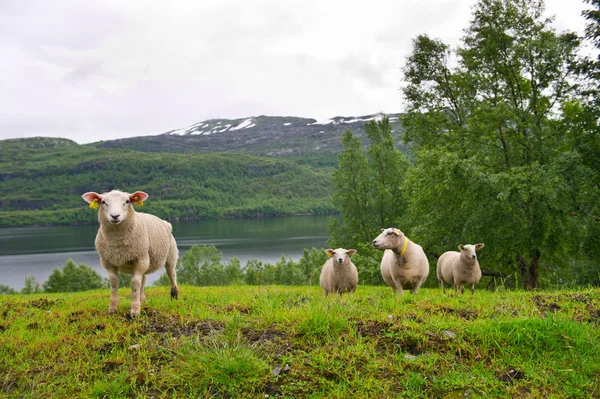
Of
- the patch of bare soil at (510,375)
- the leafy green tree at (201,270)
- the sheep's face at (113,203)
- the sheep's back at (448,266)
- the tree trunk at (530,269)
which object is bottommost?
the leafy green tree at (201,270)

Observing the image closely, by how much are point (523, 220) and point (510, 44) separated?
372 inches

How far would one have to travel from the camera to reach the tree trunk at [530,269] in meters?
21.0

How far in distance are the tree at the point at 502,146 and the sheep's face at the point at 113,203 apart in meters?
15.0

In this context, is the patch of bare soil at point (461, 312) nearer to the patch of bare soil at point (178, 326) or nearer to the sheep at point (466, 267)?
the patch of bare soil at point (178, 326)

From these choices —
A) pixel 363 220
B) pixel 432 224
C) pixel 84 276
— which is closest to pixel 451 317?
pixel 432 224

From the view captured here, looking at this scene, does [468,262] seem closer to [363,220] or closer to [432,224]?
[432,224]

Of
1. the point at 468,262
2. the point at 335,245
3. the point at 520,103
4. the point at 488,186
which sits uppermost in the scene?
the point at 520,103

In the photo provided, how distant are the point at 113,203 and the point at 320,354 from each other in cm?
484

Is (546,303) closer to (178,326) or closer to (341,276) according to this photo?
(341,276)

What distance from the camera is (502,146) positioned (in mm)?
22594

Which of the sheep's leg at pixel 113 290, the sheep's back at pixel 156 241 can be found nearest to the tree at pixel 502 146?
the sheep's back at pixel 156 241

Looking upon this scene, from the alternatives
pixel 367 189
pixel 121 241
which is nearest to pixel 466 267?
pixel 121 241

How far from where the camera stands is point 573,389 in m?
4.53

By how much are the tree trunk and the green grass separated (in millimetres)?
15742
